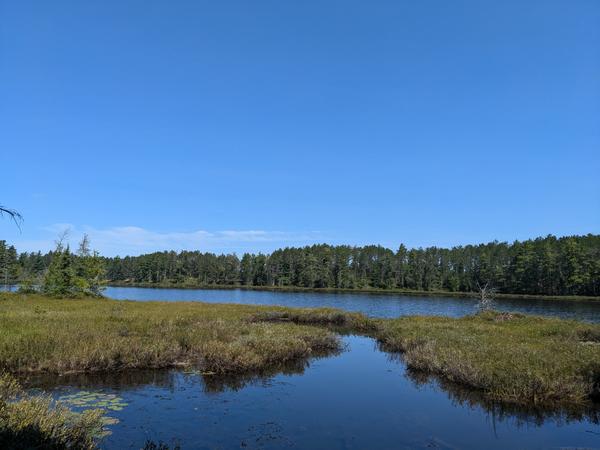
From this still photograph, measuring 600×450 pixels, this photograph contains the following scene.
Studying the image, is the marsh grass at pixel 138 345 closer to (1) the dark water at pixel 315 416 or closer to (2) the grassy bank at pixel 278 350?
(2) the grassy bank at pixel 278 350

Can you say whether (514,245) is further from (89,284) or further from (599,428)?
(599,428)

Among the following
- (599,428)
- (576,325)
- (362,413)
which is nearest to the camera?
(599,428)

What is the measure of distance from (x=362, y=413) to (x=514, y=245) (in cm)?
13541

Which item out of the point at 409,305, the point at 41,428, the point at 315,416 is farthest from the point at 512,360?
the point at 409,305

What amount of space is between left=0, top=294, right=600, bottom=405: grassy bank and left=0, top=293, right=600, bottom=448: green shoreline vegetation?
38 millimetres

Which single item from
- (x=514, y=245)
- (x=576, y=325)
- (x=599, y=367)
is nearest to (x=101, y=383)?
(x=599, y=367)

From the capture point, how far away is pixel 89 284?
177 ft

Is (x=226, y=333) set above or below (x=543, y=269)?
below

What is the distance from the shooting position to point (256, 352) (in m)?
19.0

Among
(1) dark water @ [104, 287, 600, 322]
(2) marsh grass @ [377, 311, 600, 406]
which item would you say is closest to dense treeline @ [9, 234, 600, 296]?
(1) dark water @ [104, 287, 600, 322]

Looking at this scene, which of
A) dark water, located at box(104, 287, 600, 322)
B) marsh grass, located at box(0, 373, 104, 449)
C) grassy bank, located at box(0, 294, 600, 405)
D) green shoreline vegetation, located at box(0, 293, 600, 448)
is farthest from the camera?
dark water, located at box(104, 287, 600, 322)

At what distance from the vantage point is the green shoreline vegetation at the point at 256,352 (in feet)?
46.4

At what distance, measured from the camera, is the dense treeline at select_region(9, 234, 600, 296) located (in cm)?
11356

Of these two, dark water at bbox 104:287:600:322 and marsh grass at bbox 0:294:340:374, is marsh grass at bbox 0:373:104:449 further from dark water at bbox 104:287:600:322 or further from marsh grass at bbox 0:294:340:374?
dark water at bbox 104:287:600:322
